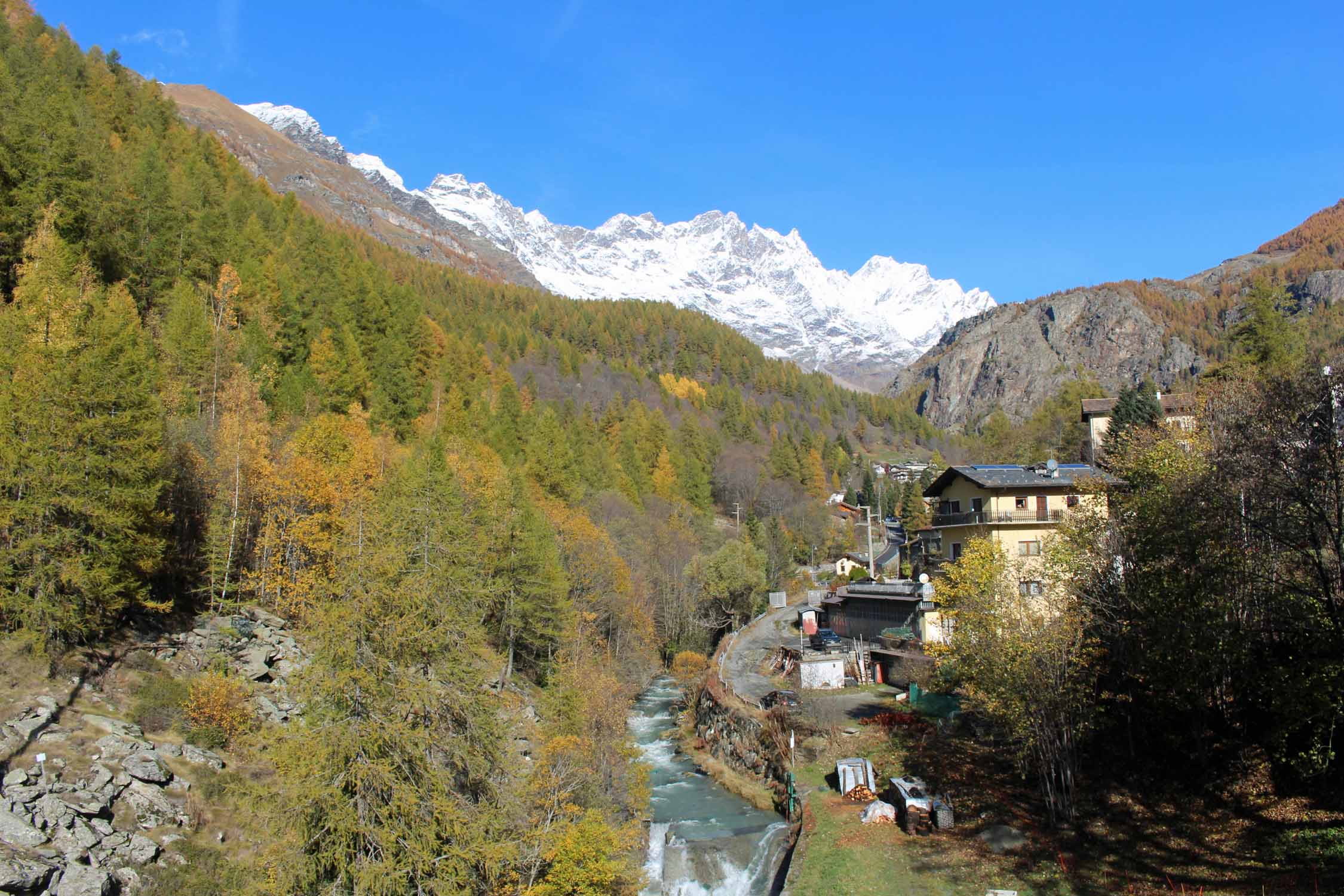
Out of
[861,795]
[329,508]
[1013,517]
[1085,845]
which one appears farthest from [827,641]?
[329,508]

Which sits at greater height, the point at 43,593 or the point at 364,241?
the point at 364,241

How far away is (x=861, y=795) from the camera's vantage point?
1045 inches

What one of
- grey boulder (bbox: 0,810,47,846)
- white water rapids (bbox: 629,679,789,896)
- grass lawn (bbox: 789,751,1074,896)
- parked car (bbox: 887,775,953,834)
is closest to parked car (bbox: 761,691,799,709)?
white water rapids (bbox: 629,679,789,896)

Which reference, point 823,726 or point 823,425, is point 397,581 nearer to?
point 823,726

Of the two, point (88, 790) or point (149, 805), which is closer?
point (88, 790)

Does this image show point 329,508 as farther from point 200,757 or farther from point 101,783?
point 101,783

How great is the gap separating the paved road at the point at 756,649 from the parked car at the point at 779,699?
6.13 feet

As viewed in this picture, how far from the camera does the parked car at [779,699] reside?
3706 centimetres

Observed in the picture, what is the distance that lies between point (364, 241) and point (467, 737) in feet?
512

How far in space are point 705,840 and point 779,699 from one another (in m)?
11.0

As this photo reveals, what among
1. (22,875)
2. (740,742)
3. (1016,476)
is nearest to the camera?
(22,875)

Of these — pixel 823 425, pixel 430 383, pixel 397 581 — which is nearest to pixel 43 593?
pixel 397 581

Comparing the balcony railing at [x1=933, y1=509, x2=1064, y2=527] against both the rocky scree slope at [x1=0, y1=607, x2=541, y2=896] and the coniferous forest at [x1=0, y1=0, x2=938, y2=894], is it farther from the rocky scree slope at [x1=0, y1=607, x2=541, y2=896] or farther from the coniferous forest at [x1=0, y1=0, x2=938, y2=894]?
the rocky scree slope at [x1=0, y1=607, x2=541, y2=896]

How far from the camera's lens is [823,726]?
33156 mm
